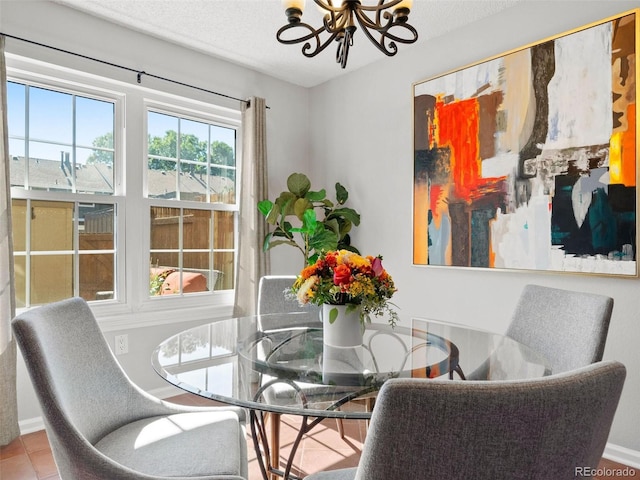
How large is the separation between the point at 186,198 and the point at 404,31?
7.17 ft

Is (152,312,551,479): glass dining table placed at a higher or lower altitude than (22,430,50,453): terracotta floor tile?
higher

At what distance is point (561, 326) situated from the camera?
5.84 ft

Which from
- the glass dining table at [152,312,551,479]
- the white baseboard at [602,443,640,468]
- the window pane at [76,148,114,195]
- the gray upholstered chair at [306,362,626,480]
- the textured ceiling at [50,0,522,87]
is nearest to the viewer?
the gray upholstered chair at [306,362,626,480]

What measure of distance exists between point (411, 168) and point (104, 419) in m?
2.71

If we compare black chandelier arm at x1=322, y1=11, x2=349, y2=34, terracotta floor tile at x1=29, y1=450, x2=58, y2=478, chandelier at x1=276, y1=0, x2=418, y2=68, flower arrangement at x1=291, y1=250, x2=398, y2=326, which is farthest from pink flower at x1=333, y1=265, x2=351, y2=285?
terracotta floor tile at x1=29, y1=450, x2=58, y2=478

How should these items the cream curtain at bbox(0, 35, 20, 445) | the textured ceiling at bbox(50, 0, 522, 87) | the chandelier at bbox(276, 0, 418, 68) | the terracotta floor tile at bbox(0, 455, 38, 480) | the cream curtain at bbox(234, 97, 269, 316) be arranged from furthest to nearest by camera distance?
the cream curtain at bbox(234, 97, 269, 316) < the textured ceiling at bbox(50, 0, 522, 87) < the cream curtain at bbox(0, 35, 20, 445) < the terracotta floor tile at bbox(0, 455, 38, 480) < the chandelier at bbox(276, 0, 418, 68)

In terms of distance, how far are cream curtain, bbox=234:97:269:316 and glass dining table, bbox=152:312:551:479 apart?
60.1 inches

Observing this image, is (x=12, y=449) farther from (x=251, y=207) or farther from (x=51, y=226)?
(x=251, y=207)

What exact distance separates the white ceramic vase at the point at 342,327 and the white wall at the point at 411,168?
1.57 m

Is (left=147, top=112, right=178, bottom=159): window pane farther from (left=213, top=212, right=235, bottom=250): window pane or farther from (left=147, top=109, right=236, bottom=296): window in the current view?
(left=213, top=212, right=235, bottom=250): window pane

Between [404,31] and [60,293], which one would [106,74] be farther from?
[404,31]

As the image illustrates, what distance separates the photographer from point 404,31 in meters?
3.09

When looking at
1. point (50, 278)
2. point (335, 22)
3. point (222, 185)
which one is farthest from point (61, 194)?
point (335, 22)

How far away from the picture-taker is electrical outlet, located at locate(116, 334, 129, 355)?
9.90ft
